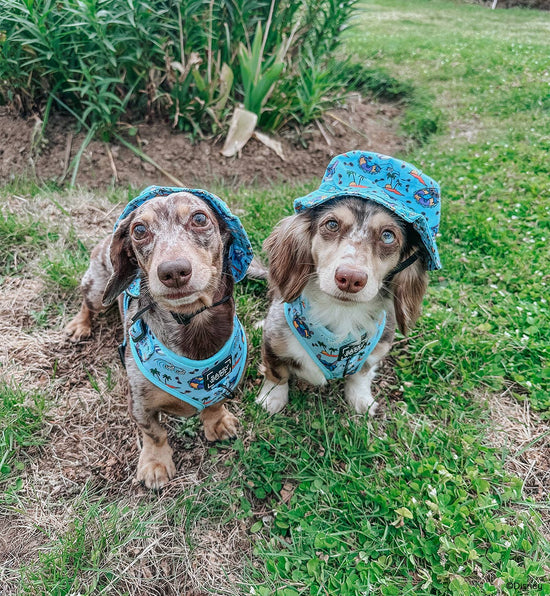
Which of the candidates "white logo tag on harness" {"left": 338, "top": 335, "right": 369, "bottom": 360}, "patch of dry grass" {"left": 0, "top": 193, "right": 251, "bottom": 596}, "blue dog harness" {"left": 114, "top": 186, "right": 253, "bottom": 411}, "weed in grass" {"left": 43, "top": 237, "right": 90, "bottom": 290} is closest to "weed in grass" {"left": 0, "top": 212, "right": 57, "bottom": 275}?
"weed in grass" {"left": 43, "top": 237, "right": 90, "bottom": 290}

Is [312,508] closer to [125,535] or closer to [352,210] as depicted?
[125,535]

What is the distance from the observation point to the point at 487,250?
3785mm

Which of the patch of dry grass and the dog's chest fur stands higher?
the dog's chest fur

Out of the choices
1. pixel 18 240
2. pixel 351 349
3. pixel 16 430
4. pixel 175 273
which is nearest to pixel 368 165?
pixel 351 349

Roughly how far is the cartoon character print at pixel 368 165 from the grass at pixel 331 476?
1.38 metres

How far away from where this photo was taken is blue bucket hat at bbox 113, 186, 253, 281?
198 cm

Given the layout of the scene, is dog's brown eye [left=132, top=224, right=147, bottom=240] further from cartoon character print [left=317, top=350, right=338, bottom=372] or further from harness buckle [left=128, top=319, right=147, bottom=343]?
cartoon character print [left=317, top=350, right=338, bottom=372]

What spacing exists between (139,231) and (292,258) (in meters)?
0.80

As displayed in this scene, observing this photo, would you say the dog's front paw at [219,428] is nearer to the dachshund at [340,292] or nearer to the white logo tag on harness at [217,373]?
the dachshund at [340,292]

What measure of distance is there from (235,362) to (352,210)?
944mm

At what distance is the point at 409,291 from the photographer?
2.23 m

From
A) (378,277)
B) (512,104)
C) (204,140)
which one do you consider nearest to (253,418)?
(378,277)

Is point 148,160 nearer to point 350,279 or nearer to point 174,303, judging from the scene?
point 174,303

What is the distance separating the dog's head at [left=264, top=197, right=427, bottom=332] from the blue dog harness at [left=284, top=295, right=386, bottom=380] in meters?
0.12
